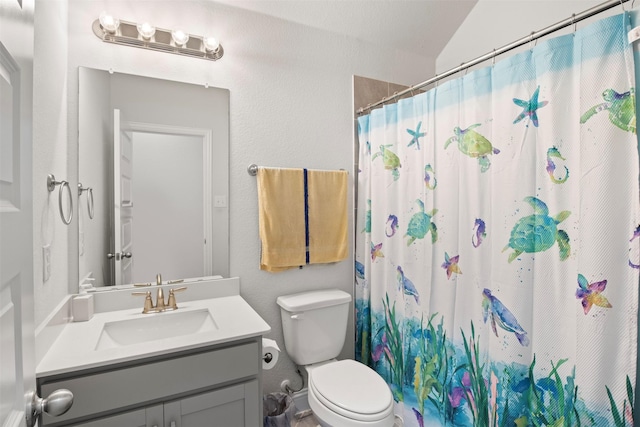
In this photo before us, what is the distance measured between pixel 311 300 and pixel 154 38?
159cm

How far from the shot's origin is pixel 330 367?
1737 millimetres

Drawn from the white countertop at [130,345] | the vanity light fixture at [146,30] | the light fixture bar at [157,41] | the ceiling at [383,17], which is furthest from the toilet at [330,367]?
the ceiling at [383,17]

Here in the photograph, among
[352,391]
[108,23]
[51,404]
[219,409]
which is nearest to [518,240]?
[352,391]

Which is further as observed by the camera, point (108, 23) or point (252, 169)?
point (252, 169)

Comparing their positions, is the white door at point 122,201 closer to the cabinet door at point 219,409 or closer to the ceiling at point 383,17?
the cabinet door at point 219,409

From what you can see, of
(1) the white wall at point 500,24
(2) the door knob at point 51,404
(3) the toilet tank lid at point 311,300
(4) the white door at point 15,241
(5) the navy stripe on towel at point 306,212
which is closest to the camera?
(4) the white door at point 15,241

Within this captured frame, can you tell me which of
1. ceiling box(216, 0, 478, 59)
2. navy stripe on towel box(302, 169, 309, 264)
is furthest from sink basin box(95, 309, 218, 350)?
ceiling box(216, 0, 478, 59)

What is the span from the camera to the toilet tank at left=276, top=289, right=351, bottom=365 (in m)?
1.85

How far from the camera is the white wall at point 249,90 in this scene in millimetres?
1337

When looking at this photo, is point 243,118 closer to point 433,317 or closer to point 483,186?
point 483,186

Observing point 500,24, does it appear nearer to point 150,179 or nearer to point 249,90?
point 249,90

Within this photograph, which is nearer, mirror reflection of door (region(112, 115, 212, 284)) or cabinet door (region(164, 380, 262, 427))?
cabinet door (region(164, 380, 262, 427))

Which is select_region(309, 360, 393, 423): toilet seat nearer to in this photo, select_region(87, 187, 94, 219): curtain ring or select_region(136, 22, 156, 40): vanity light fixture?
select_region(87, 187, 94, 219): curtain ring

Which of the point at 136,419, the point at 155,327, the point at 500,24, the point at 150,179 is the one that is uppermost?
the point at 500,24
